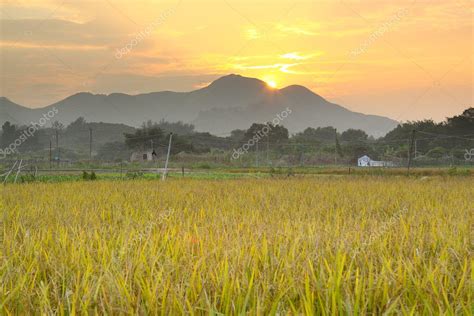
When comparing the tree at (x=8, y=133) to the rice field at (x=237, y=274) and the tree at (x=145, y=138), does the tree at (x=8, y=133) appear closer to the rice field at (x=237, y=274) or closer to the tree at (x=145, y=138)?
the tree at (x=145, y=138)

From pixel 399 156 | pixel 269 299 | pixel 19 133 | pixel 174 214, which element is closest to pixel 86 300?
pixel 269 299

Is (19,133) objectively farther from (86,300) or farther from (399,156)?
(86,300)

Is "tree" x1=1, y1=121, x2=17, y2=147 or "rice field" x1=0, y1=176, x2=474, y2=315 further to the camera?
"tree" x1=1, y1=121, x2=17, y2=147

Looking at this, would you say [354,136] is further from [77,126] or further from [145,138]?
[77,126]

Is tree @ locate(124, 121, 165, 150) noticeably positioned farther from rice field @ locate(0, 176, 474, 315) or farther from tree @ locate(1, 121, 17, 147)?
rice field @ locate(0, 176, 474, 315)

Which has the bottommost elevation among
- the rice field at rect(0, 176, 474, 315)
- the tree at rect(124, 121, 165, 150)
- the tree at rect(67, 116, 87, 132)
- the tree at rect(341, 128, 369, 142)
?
the rice field at rect(0, 176, 474, 315)

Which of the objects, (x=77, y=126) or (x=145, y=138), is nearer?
(x=145, y=138)

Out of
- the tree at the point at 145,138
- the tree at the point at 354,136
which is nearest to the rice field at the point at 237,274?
the tree at the point at 145,138

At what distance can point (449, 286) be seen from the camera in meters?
3.08

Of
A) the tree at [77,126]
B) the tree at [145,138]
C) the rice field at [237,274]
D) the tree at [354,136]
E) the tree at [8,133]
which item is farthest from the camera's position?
the tree at [77,126]

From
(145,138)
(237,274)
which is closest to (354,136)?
(145,138)

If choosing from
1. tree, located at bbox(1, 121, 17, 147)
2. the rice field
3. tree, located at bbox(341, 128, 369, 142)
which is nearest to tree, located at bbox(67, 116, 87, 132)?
tree, located at bbox(1, 121, 17, 147)

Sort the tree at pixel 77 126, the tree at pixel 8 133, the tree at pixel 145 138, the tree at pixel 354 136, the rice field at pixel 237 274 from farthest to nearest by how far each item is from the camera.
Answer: the tree at pixel 77 126, the tree at pixel 8 133, the tree at pixel 354 136, the tree at pixel 145 138, the rice field at pixel 237 274

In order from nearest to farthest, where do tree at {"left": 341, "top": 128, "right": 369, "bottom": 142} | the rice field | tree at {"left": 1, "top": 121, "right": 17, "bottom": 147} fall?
the rice field
tree at {"left": 341, "top": 128, "right": 369, "bottom": 142}
tree at {"left": 1, "top": 121, "right": 17, "bottom": 147}
